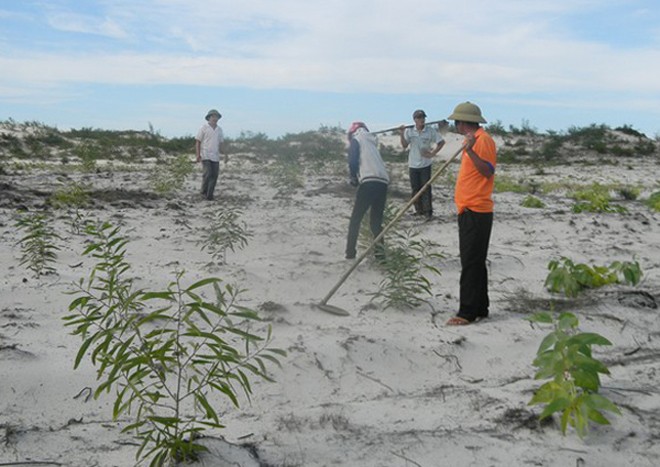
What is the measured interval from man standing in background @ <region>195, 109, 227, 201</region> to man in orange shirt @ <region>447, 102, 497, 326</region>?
693 centimetres

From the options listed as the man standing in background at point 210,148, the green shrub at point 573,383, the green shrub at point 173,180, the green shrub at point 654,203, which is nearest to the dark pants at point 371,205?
the green shrub at point 573,383

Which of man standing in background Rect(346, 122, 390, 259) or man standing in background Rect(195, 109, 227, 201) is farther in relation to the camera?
man standing in background Rect(195, 109, 227, 201)

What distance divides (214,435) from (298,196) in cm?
895

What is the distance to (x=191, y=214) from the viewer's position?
945 cm

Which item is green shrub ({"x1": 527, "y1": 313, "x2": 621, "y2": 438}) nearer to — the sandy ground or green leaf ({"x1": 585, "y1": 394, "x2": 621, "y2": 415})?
green leaf ({"x1": 585, "y1": 394, "x2": 621, "y2": 415})

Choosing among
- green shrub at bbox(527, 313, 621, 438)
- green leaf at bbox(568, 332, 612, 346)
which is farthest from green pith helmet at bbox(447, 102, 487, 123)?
green leaf at bbox(568, 332, 612, 346)

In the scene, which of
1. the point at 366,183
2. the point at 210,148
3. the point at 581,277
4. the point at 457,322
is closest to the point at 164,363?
the point at 457,322

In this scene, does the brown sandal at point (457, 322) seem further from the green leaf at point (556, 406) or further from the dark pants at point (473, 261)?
the green leaf at point (556, 406)

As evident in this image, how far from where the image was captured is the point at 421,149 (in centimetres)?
939

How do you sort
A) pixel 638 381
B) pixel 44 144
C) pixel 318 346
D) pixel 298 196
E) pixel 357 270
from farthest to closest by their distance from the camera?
1. pixel 44 144
2. pixel 298 196
3. pixel 357 270
4. pixel 318 346
5. pixel 638 381

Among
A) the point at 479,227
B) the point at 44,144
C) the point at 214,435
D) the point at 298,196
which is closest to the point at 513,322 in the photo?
the point at 479,227

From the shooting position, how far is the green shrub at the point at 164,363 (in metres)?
2.48

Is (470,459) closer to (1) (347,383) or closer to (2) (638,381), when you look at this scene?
(1) (347,383)

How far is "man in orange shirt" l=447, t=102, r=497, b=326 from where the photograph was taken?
188 inches
